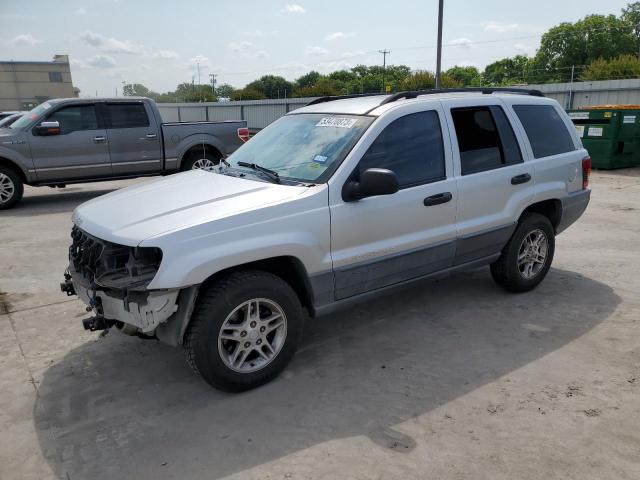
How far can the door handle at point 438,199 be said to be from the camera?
13.3 feet

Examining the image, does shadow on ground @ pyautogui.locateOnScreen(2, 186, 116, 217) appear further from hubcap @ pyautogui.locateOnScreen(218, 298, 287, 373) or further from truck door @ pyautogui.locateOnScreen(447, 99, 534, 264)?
truck door @ pyautogui.locateOnScreen(447, 99, 534, 264)

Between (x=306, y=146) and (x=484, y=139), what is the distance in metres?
1.57

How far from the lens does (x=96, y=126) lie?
400 inches

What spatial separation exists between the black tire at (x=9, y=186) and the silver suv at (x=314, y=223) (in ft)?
22.5

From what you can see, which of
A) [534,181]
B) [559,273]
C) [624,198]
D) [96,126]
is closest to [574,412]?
[534,181]

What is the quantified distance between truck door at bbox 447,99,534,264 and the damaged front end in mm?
2424

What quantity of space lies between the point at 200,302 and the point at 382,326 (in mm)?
1789

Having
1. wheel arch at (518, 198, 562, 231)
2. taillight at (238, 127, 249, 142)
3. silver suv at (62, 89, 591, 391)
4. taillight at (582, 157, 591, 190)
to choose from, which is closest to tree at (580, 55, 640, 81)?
taillight at (238, 127, 249, 142)

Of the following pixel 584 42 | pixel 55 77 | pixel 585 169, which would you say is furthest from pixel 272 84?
pixel 585 169

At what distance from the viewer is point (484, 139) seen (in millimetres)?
4523

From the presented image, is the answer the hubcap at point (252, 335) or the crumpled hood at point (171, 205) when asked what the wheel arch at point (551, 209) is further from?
the hubcap at point (252, 335)

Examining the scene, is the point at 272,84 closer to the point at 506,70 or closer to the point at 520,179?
the point at 506,70

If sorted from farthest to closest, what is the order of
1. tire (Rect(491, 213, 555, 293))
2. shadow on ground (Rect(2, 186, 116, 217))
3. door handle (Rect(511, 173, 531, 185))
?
shadow on ground (Rect(2, 186, 116, 217)) < tire (Rect(491, 213, 555, 293)) < door handle (Rect(511, 173, 531, 185))

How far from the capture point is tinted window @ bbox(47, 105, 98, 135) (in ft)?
32.6
